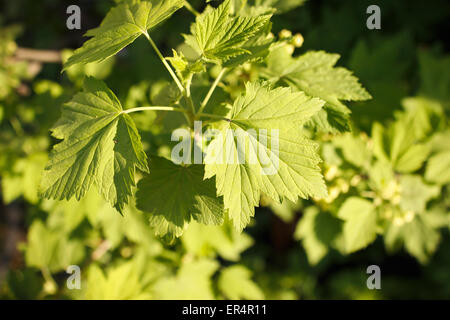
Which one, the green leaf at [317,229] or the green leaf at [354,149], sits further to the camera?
the green leaf at [317,229]

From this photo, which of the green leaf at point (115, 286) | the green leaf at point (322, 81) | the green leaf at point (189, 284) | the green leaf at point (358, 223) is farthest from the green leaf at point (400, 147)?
the green leaf at point (115, 286)

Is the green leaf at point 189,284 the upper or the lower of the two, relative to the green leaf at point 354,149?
lower

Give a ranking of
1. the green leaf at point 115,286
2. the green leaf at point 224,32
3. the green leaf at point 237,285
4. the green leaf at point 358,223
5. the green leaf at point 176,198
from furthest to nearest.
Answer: the green leaf at point 237,285 < the green leaf at point 115,286 < the green leaf at point 358,223 < the green leaf at point 176,198 < the green leaf at point 224,32

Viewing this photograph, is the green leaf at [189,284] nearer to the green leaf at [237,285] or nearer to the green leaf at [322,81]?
the green leaf at [237,285]

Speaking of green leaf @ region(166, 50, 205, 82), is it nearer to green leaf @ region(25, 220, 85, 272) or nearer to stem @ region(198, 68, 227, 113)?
stem @ region(198, 68, 227, 113)

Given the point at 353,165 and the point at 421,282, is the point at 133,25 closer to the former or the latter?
the point at 353,165

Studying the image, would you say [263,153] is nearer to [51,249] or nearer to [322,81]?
[322,81]

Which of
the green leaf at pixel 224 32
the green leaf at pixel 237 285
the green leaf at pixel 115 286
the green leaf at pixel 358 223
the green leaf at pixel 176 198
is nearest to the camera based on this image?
the green leaf at pixel 224 32

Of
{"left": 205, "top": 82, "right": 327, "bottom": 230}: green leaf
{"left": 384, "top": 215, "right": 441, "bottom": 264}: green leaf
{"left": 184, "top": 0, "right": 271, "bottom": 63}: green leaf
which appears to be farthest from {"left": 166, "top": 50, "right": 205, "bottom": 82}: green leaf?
Result: {"left": 384, "top": 215, "right": 441, "bottom": 264}: green leaf

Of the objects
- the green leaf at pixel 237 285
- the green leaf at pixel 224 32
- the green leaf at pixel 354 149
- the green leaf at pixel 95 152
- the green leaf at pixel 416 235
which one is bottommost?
the green leaf at pixel 237 285

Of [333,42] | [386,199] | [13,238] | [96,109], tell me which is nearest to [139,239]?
[96,109]
